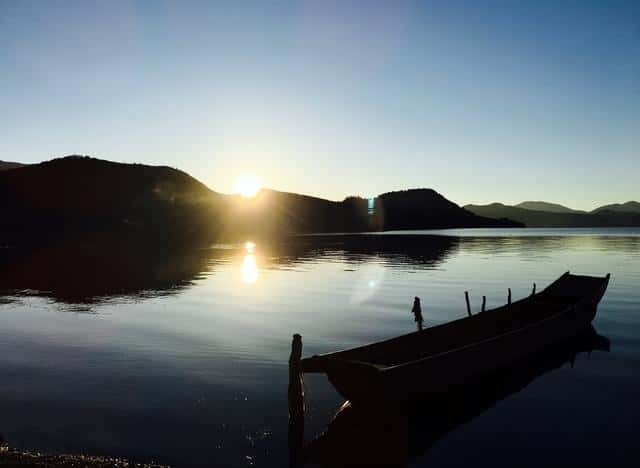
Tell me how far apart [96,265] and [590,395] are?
71062mm

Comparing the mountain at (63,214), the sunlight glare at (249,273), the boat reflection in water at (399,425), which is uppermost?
the mountain at (63,214)

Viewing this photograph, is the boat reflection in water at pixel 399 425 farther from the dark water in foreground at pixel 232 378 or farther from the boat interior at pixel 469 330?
the boat interior at pixel 469 330

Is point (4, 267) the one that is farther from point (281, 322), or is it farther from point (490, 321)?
point (490, 321)

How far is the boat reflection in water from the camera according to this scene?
44.7 ft

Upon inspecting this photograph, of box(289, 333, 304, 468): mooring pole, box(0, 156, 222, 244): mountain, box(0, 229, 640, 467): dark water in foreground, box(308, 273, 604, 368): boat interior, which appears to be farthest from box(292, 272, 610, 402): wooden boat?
box(0, 156, 222, 244): mountain

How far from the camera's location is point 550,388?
1947cm

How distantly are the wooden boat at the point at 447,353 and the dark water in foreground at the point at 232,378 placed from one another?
1.43 meters

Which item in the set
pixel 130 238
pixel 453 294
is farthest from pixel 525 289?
pixel 130 238

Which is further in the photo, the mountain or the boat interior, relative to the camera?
the mountain

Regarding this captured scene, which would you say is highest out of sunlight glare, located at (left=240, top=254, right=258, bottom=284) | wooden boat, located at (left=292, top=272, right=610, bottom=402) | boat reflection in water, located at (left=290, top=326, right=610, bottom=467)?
wooden boat, located at (left=292, top=272, right=610, bottom=402)

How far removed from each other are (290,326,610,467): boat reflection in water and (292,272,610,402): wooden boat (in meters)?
0.61

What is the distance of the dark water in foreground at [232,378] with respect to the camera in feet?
45.8

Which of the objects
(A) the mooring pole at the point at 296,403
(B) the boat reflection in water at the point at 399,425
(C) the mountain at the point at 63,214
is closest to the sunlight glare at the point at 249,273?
(B) the boat reflection in water at the point at 399,425

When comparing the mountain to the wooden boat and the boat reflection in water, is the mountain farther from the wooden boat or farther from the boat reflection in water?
the boat reflection in water
